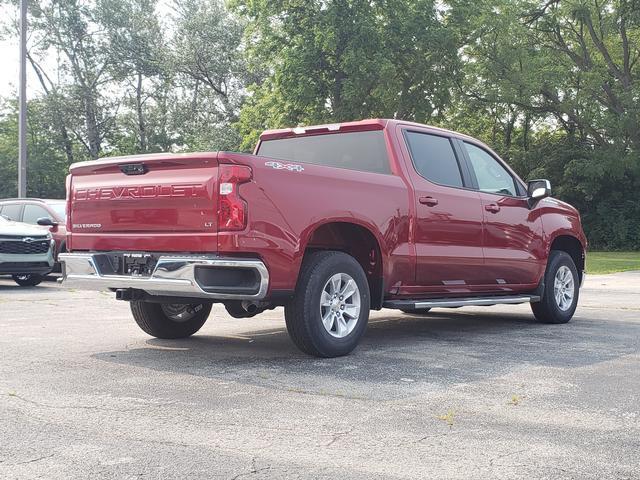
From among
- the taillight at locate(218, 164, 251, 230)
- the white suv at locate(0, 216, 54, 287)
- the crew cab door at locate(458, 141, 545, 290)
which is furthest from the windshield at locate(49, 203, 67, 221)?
the taillight at locate(218, 164, 251, 230)

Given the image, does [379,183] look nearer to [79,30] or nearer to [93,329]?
[93,329]

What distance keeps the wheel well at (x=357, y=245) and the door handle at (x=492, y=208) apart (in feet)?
5.54

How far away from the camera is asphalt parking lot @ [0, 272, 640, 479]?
3.60m

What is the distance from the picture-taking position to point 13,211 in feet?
54.3

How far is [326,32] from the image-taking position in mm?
31547

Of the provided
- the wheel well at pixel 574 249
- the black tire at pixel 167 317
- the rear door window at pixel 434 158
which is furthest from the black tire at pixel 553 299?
the black tire at pixel 167 317

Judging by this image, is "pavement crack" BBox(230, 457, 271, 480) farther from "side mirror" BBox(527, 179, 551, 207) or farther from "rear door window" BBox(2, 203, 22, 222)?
"rear door window" BBox(2, 203, 22, 222)

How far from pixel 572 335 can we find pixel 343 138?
301cm

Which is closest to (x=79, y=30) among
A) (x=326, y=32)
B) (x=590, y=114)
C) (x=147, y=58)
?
(x=147, y=58)

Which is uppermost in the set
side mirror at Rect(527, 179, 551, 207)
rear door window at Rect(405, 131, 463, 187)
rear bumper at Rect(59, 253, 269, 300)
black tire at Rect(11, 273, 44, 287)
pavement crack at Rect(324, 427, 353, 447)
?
rear door window at Rect(405, 131, 463, 187)

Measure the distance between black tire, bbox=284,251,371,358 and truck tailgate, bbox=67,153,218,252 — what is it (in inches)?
31.7

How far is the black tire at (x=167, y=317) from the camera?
7.42 m

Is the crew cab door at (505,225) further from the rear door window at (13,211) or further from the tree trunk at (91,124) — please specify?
the tree trunk at (91,124)

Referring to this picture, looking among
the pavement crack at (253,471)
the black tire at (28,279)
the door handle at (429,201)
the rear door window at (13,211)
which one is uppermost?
the door handle at (429,201)
